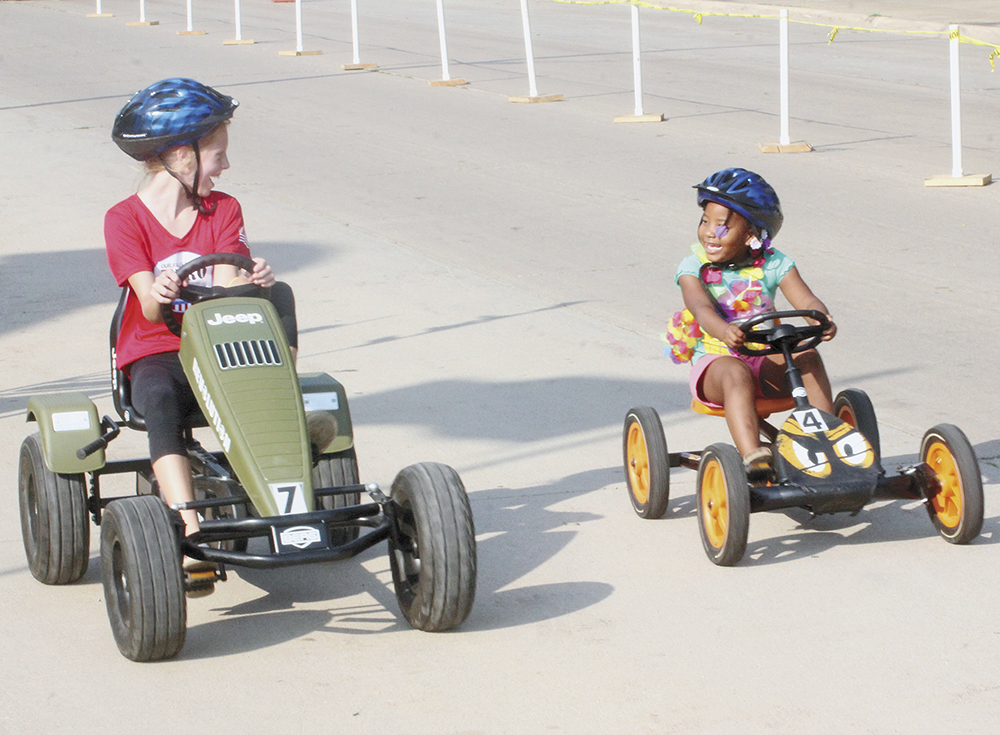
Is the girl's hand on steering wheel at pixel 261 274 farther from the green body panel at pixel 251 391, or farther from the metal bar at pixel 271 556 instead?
the metal bar at pixel 271 556

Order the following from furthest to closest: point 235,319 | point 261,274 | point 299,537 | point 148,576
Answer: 1. point 261,274
2. point 235,319
3. point 299,537
4. point 148,576

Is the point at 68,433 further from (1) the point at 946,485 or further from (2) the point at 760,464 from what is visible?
(1) the point at 946,485

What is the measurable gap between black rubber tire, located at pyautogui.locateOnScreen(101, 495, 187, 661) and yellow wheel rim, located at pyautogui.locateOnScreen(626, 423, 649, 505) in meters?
1.87

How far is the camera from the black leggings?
13.9 ft

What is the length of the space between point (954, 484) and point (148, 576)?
2.59 metres

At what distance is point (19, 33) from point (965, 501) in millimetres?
25241

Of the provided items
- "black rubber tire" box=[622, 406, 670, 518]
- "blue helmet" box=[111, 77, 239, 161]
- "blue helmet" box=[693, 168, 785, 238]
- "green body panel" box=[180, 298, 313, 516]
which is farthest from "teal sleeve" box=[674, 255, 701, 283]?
"blue helmet" box=[111, 77, 239, 161]

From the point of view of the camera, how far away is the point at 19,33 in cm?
2634

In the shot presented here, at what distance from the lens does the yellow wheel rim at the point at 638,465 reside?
5062 millimetres

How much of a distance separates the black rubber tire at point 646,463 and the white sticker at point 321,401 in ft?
3.85

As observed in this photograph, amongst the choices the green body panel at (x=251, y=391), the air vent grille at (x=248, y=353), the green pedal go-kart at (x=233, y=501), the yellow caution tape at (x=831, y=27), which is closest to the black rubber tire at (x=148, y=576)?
the green pedal go-kart at (x=233, y=501)

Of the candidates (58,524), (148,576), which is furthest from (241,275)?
(148,576)

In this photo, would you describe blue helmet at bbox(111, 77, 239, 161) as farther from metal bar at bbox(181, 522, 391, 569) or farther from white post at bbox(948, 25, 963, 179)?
white post at bbox(948, 25, 963, 179)

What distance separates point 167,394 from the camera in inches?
168
